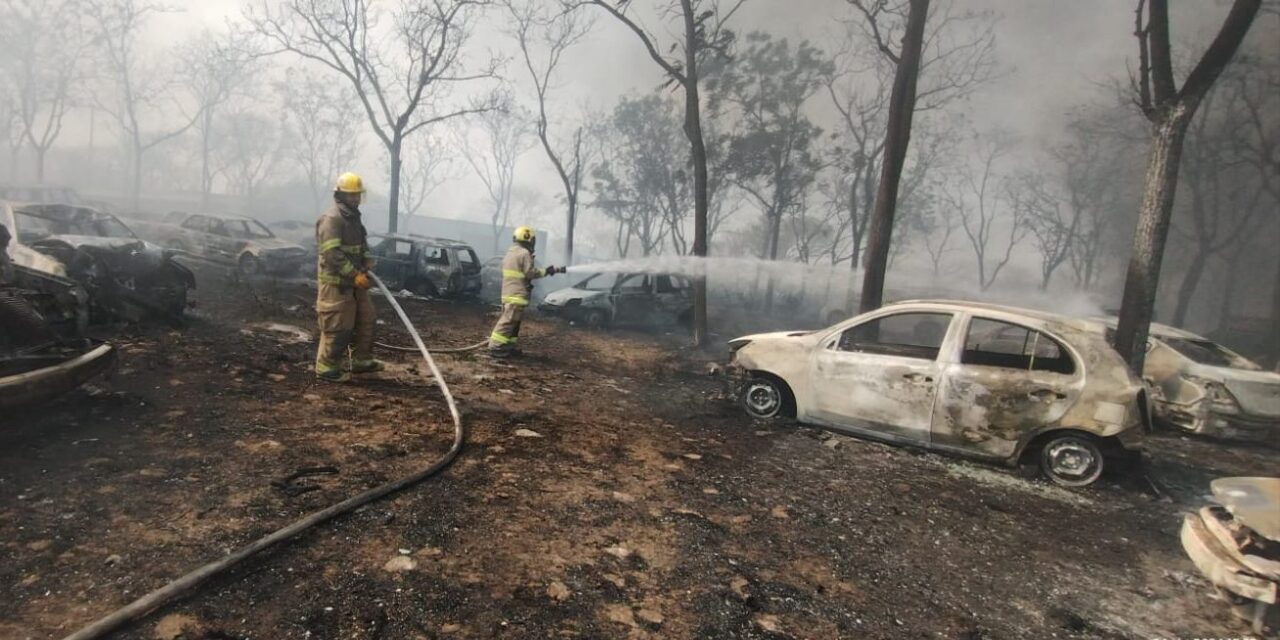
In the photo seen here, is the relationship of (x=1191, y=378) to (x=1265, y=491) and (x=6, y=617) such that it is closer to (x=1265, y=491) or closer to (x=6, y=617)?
(x=1265, y=491)

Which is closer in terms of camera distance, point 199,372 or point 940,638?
point 940,638

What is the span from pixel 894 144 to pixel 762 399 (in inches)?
198

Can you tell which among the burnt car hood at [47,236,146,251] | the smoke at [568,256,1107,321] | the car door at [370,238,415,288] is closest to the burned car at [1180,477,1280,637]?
the smoke at [568,256,1107,321]

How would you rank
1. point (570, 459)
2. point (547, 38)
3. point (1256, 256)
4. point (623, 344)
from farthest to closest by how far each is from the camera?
point (1256, 256)
point (547, 38)
point (623, 344)
point (570, 459)

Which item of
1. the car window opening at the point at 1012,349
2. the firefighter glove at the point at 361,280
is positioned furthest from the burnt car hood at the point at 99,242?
the car window opening at the point at 1012,349

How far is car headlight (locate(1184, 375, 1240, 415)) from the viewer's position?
7.06 m

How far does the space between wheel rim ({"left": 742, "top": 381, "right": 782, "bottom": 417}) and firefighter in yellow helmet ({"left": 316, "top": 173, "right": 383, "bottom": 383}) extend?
162 inches

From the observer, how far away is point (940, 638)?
267 centimetres

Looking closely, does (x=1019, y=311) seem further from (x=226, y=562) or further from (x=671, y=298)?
(x=671, y=298)

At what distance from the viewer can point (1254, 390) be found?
708 cm

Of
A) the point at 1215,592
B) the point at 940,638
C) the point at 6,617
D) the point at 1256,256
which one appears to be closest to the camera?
the point at 6,617

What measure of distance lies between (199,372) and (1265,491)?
7899mm

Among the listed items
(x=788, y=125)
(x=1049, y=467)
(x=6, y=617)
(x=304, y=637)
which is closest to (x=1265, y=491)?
(x=1049, y=467)

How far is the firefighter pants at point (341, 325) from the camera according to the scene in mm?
5656
